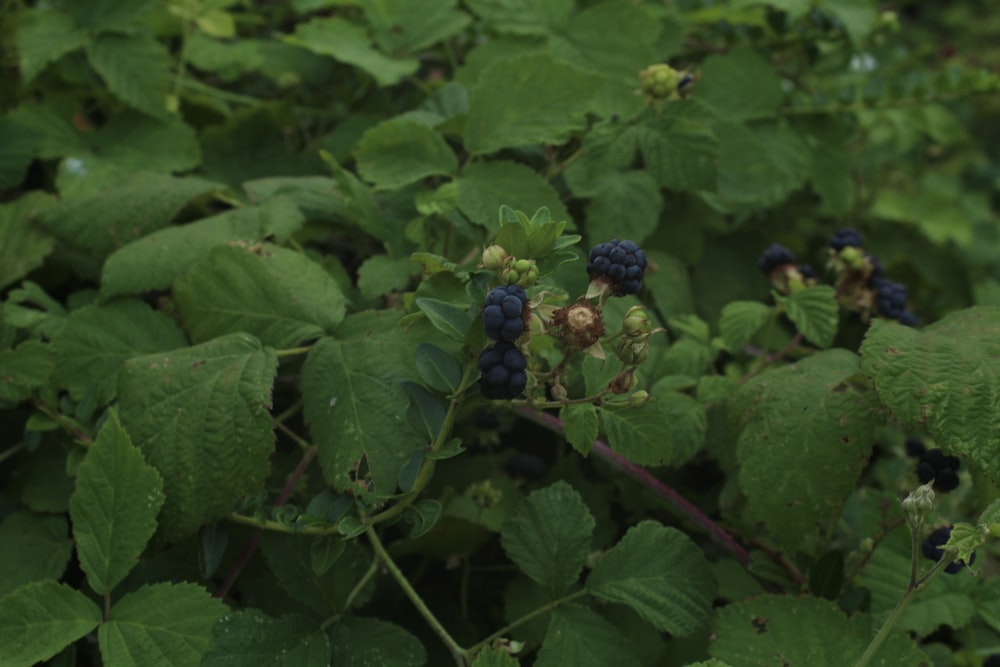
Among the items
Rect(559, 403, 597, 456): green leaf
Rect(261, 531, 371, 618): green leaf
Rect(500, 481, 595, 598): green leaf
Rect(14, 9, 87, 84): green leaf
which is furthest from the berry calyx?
Rect(14, 9, 87, 84): green leaf

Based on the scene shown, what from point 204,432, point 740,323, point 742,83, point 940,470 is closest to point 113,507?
point 204,432

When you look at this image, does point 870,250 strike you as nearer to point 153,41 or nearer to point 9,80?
point 153,41

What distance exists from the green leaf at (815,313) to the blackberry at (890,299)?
0.12 meters

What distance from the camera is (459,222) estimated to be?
1.32m

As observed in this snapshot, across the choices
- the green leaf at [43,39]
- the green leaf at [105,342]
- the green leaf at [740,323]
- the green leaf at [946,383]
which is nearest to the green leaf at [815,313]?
the green leaf at [740,323]

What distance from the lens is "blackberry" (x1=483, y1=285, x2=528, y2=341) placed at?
88cm

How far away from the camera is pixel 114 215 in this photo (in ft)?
4.74

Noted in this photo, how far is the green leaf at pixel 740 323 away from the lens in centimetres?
137

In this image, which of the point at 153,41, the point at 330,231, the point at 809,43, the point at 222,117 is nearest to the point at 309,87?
the point at 222,117

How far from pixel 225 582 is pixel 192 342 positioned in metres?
0.34

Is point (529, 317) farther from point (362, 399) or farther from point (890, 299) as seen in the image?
point (890, 299)

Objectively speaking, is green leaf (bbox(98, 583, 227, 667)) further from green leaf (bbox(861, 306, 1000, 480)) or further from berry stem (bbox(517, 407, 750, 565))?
green leaf (bbox(861, 306, 1000, 480))

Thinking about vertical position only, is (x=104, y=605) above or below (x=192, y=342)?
below

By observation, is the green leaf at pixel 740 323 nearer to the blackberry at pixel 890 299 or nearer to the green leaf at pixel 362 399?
the blackberry at pixel 890 299
